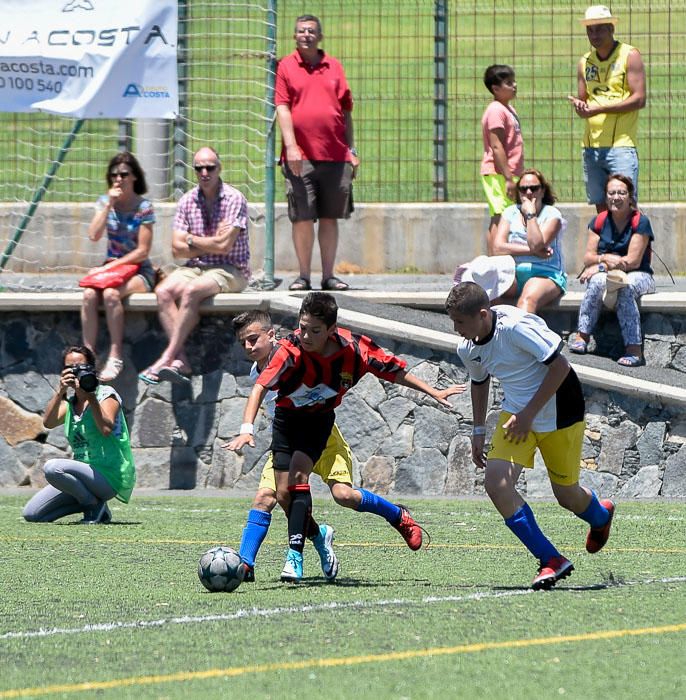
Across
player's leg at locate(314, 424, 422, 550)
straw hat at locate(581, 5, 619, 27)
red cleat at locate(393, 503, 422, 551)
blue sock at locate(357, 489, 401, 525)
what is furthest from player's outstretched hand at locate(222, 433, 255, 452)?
straw hat at locate(581, 5, 619, 27)

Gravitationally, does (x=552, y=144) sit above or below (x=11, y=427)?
above

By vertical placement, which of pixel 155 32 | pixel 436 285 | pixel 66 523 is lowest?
pixel 66 523

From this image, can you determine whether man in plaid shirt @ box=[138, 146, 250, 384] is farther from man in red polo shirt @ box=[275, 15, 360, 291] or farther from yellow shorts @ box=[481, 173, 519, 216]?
yellow shorts @ box=[481, 173, 519, 216]

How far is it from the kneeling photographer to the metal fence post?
243 inches

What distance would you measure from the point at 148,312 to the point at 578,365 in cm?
371

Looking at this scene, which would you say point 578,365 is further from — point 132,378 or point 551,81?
point 551,81

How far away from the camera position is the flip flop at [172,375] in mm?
13602

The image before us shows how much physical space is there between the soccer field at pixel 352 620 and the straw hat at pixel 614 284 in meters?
2.94

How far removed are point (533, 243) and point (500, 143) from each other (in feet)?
4.95

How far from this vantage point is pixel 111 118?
48.4ft

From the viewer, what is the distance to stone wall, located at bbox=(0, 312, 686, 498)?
42.1 feet

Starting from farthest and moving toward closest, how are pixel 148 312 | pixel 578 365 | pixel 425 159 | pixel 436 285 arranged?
pixel 425 159 → pixel 436 285 → pixel 148 312 → pixel 578 365

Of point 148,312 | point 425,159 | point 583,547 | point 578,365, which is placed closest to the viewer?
point 583,547

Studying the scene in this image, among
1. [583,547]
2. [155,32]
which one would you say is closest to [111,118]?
[155,32]
